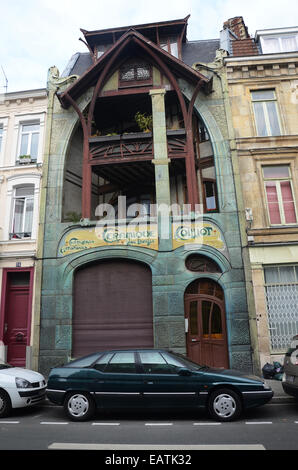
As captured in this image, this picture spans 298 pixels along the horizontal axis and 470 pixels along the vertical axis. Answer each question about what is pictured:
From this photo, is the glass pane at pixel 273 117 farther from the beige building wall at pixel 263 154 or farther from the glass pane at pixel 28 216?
the glass pane at pixel 28 216

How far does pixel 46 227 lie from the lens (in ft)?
46.4

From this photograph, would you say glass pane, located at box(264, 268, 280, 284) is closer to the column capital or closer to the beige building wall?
the beige building wall

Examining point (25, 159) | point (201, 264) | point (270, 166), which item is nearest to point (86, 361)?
point (201, 264)

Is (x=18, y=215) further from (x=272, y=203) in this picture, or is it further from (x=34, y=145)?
(x=272, y=203)

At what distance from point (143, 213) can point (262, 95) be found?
7.16m

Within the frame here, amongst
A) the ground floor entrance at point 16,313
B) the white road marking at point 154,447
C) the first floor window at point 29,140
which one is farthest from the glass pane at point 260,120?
the white road marking at point 154,447

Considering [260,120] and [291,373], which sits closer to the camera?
[291,373]

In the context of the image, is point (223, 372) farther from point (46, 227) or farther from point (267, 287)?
point (46, 227)

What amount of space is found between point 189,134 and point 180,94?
1.77m

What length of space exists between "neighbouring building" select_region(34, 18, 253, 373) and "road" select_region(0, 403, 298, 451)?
464 cm

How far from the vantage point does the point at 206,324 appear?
499 inches

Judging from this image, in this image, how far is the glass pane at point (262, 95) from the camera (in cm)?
1480

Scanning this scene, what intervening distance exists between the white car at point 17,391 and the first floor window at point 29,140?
10047 mm
